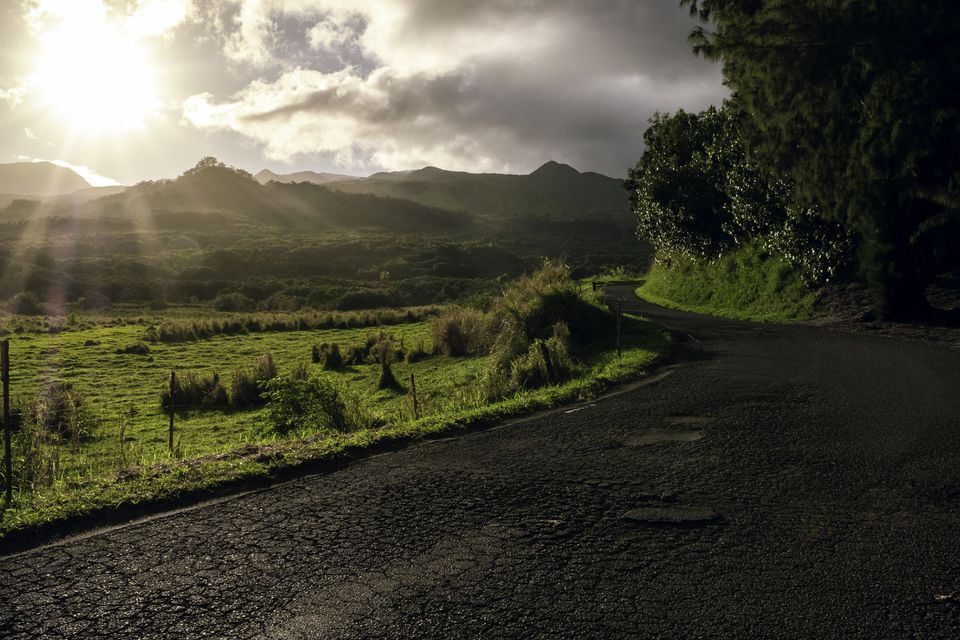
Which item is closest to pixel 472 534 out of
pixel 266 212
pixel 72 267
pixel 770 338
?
pixel 770 338

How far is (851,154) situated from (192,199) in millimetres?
187029

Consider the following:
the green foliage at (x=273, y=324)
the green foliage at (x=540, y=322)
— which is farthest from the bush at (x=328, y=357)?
the green foliage at (x=273, y=324)

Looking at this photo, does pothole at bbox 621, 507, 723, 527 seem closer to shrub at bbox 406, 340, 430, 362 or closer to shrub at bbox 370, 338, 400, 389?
shrub at bbox 370, 338, 400, 389

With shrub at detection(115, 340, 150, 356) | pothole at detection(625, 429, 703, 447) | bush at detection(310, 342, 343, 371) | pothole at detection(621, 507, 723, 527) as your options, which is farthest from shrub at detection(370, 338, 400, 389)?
pothole at detection(621, 507, 723, 527)

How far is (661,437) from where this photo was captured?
8.59 m

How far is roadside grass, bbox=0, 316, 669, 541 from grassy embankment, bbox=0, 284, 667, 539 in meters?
0.03

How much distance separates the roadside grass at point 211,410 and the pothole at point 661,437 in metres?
2.30

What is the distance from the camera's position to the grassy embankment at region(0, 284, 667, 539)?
278 inches

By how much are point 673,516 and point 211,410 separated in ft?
59.4

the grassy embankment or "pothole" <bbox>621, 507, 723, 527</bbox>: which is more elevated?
"pothole" <bbox>621, 507, 723, 527</bbox>

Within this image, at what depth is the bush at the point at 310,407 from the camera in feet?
39.9

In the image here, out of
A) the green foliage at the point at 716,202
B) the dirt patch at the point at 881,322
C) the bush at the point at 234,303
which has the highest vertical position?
the green foliage at the point at 716,202

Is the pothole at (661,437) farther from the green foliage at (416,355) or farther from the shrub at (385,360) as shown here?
the green foliage at (416,355)

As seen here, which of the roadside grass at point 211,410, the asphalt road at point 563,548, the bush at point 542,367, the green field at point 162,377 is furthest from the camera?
the green field at point 162,377
